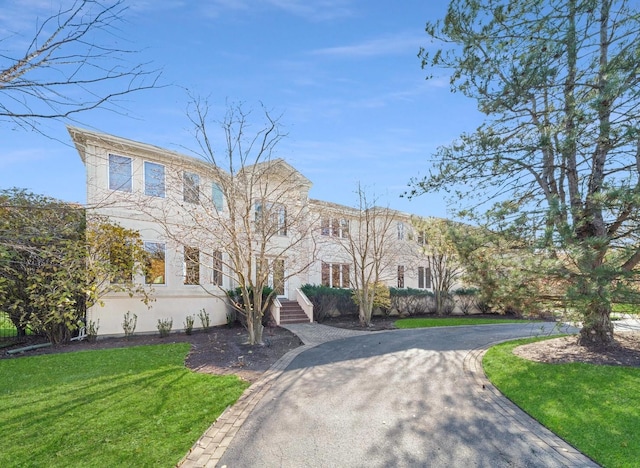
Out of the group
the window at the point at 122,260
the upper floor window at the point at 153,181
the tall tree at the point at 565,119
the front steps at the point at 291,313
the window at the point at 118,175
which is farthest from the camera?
the front steps at the point at 291,313

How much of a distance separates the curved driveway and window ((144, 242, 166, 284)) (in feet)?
28.1

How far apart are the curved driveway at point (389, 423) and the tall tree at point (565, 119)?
320 cm

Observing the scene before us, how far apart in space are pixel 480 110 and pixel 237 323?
13.6 metres

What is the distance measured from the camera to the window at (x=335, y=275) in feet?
71.5

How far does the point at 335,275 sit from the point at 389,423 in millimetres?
16951

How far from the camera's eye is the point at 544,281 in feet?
26.7

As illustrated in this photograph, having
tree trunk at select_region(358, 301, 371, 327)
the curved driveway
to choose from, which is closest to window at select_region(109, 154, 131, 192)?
the curved driveway

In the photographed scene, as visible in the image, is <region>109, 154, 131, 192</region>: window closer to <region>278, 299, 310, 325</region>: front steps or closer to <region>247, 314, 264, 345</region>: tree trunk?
<region>247, 314, 264, 345</region>: tree trunk

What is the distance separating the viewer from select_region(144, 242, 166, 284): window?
1434 cm

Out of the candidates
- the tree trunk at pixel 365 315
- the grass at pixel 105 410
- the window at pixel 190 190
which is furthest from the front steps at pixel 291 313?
the grass at pixel 105 410

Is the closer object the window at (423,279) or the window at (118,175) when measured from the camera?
the window at (118,175)

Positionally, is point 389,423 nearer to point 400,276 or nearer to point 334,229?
point 334,229

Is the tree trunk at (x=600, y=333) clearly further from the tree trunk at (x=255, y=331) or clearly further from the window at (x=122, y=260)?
the window at (x=122, y=260)

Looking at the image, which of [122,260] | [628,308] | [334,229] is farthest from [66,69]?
[334,229]
